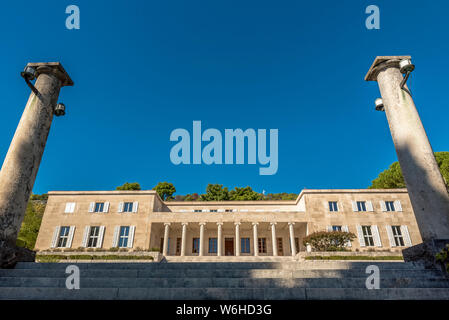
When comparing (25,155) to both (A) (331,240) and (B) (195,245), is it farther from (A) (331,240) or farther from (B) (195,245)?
(B) (195,245)

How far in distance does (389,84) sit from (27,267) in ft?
37.5

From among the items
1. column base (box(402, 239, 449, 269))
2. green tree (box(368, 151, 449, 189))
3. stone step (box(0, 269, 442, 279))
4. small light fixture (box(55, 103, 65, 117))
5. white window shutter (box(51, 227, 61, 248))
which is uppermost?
green tree (box(368, 151, 449, 189))

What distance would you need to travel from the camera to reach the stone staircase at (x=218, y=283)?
4.41 m

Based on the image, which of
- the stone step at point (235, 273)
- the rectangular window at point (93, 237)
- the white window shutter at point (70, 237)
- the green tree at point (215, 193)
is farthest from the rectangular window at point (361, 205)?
the white window shutter at point (70, 237)

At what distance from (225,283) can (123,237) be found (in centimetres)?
2239

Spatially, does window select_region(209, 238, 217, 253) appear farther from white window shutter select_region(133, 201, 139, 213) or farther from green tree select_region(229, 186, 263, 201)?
green tree select_region(229, 186, 263, 201)

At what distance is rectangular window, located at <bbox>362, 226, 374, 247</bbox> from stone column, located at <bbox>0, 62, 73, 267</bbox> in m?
25.6

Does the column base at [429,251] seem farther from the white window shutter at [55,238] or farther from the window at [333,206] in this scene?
the white window shutter at [55,238]

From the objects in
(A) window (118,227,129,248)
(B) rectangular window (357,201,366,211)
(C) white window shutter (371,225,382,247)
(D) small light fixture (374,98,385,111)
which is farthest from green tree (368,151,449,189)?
(A) window (118,227,129,248)

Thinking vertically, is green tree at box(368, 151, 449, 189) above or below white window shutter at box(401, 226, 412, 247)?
above

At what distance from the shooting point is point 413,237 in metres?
23.9

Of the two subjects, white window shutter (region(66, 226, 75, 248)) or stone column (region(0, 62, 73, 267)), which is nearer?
stone column (region(0, 62, 73, 267))

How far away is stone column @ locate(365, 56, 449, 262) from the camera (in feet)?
20.8

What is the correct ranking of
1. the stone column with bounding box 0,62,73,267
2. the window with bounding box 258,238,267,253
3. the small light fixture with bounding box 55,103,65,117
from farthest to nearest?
the window with bounding box 258,238,267,253 → the small light fixture with bounding box 55,103,65,117 → the stone column with bounding box 0,62,73,267
